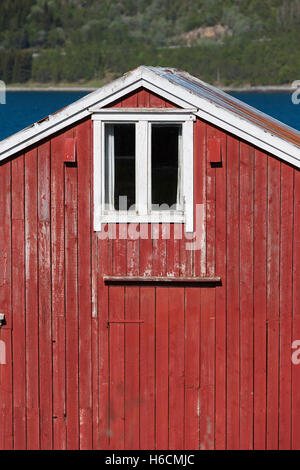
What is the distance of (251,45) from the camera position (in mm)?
154875

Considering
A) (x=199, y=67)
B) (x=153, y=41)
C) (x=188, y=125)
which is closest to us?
(x=188, y=125)

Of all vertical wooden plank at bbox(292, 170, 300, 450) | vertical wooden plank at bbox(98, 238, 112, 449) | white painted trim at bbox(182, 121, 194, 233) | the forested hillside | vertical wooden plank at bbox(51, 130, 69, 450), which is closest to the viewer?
white painted trim at bbox(182, 121, 194, 233)

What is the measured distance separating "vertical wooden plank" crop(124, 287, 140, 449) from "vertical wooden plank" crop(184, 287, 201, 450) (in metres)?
0.60

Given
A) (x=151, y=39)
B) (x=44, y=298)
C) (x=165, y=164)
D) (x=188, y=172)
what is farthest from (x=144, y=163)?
(x=151, y=39)

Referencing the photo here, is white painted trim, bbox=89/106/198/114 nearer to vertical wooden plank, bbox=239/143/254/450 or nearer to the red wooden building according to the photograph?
the red wooden building

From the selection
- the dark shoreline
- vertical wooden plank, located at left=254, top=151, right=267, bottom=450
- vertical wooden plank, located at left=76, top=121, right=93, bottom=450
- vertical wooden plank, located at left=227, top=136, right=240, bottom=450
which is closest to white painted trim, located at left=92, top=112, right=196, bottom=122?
vertical wooden plank, located at left=76, top=121, right=93, bottom=450

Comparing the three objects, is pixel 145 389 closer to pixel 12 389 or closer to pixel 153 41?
pixel 12 389

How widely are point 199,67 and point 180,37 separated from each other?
3078 centimetres

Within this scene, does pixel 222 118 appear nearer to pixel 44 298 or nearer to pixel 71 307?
pixel 71 307

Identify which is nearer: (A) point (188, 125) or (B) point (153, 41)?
(A) point (188, 125)

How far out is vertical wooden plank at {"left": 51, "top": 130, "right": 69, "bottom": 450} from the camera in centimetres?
1193

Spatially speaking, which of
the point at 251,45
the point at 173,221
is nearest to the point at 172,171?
the point at 173,221

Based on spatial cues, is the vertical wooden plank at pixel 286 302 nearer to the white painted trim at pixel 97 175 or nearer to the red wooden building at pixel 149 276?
the red wooden building at pixel 149 276

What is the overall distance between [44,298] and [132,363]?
134cm
